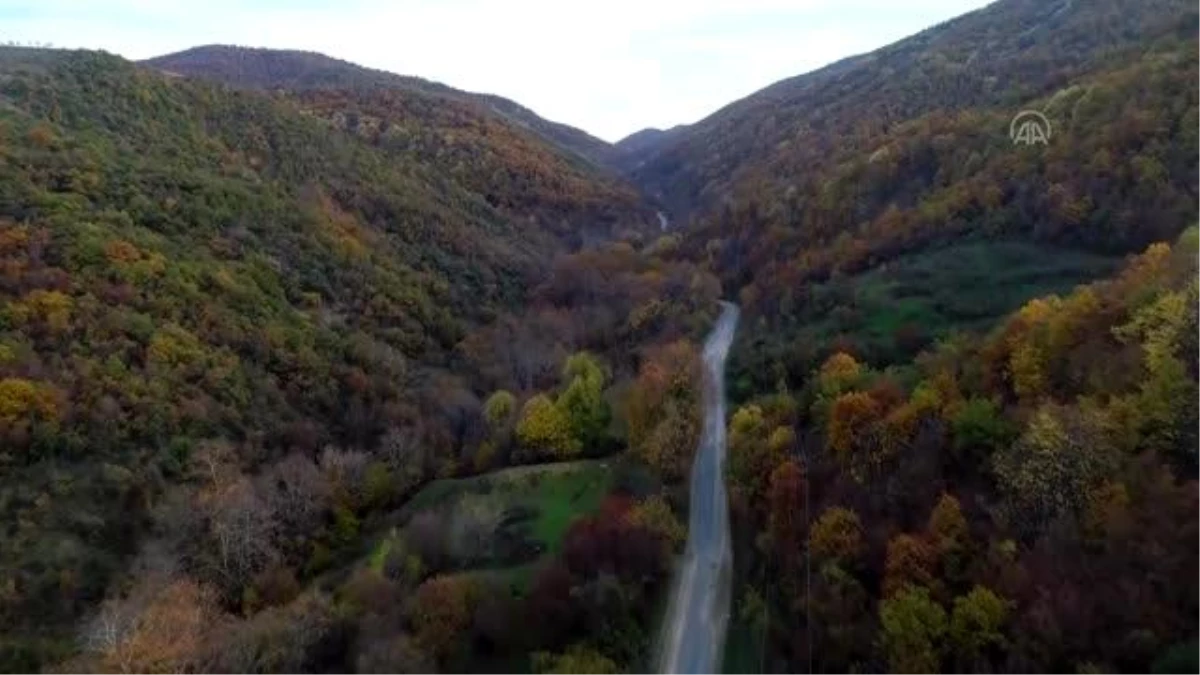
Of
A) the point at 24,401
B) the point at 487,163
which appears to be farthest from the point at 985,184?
the point at 487,163

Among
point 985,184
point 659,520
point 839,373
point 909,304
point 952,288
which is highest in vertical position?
point 985,184

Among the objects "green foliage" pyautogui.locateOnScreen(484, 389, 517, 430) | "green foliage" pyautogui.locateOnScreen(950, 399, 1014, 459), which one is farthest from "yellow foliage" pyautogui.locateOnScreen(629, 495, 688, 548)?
"green foliage" pyautogui.locateOnScreen(484, 389, 517, 430)

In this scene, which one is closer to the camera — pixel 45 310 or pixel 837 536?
pixel 837 536

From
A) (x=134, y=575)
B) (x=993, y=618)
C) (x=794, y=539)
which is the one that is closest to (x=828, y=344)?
(x=794, y=539)

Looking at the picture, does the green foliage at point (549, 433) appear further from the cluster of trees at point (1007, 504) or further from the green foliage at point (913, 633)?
the green foliage at point (913, 633)

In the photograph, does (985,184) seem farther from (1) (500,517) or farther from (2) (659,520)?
(1) (500,517)

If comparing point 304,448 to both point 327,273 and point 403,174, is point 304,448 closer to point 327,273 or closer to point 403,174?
point 327,273

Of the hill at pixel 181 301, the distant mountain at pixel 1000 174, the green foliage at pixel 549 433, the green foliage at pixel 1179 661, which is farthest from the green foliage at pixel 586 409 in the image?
the green foliage at pixel 1179 661

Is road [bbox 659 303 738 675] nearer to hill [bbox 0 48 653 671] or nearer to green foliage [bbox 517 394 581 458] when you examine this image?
green foliage [bbox 517 394 581 458]
